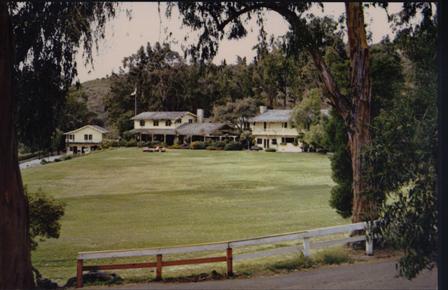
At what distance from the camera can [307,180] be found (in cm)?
267

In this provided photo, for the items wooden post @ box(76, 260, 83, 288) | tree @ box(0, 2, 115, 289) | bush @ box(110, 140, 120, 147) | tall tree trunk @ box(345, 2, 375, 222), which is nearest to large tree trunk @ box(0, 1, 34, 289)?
tree @ box(0, 2, 115, 289)

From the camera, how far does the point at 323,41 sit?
2.66 m

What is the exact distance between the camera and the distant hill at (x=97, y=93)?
2.58 meters

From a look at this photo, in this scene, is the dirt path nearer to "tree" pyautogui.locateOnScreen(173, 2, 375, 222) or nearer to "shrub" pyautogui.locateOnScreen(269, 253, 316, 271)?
"shrub" pyautogui.locateOnScreen(269, 253, 316, 271)

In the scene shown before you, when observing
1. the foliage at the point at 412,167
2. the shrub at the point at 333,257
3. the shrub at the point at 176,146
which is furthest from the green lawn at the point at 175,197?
the foliage at the point at 412,167

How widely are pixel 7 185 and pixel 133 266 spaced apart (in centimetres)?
70

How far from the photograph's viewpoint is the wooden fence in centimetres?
244

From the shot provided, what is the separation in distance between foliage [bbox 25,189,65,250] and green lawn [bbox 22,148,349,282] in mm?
31

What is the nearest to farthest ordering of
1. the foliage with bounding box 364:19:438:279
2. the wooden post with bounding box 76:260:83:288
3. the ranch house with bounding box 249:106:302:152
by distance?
the foliage with bounding box 364:19:438:279, the wooden post with bounding box 76:260:83:288, the ranch house with bounding box 249:106:302:152

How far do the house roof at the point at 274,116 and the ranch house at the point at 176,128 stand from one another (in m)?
0.16

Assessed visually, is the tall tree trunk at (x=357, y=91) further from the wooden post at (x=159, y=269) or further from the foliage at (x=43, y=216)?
the foliage at (x=43, y=216)

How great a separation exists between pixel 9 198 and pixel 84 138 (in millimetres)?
448

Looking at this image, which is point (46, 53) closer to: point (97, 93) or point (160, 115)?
point (97, 93)

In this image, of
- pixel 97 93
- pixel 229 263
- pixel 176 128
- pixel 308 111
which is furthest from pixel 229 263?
pixel 97 93
